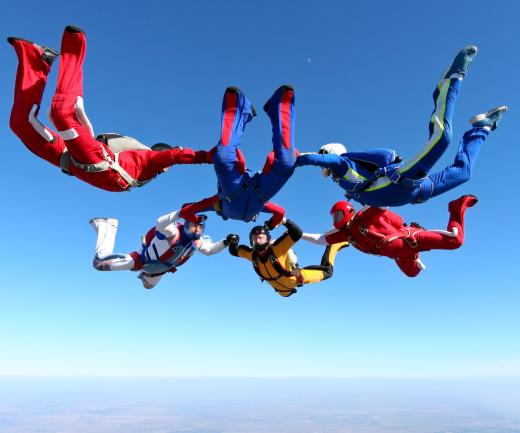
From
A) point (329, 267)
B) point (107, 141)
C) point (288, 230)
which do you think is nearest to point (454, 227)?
point (329, 267)

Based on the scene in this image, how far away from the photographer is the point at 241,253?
929cm

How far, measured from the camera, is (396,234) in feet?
25.4

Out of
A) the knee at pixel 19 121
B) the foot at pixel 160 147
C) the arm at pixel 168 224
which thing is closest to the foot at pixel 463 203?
the arm at pixel 168 224

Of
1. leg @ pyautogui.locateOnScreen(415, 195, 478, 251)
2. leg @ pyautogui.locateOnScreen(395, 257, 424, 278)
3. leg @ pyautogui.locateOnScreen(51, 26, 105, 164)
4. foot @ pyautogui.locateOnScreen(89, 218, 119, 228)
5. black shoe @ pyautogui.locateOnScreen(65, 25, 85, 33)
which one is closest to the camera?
black shoe @ pyautogui.locateOnScreen(65, 25, 85, 33)

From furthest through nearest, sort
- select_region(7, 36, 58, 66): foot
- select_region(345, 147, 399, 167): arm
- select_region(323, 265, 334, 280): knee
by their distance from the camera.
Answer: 1. select_region(323, 265, 334, 280): knee
2. select_region(345, 147, 399, 167): arm
3. select_region(7, 36, 58, 66): foot

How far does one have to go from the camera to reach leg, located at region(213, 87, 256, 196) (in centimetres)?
538

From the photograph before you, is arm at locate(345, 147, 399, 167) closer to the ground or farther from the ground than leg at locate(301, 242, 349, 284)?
farther from the ground

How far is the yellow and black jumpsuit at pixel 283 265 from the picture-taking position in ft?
28.5

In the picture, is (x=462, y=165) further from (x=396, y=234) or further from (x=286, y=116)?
(x=286, y=116)

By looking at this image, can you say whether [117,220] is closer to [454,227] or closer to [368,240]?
[368,240]

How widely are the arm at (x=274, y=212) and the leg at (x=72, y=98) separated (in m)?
3.32

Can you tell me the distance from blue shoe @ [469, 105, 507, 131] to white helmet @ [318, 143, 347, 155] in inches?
85.8

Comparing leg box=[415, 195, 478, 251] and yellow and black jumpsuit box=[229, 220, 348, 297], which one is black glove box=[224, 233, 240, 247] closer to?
yellow and black jumpsuit box=[229, 220, 348, 297]

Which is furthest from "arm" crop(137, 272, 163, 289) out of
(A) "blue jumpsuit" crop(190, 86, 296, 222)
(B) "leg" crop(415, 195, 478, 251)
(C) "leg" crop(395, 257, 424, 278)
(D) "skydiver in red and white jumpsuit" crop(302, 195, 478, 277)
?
(B) "leg" crop(415, 195, 478, 251)
